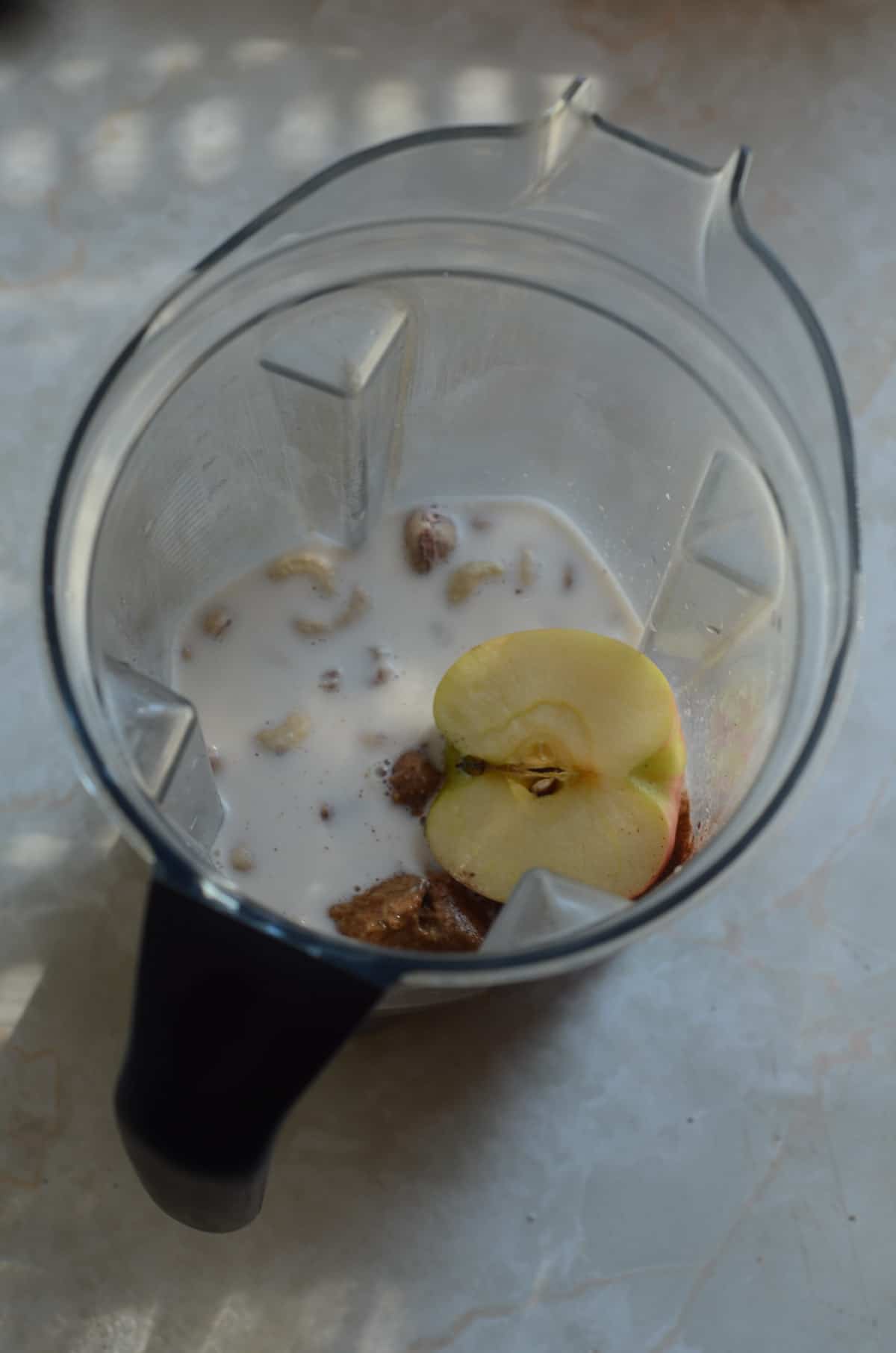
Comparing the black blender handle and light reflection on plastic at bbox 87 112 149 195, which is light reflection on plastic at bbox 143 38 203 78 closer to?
light reflection on plastic at bbox 87 112 149 195

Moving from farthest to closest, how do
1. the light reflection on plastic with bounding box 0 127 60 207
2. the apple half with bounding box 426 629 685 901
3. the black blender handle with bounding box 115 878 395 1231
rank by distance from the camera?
the light reflection on plastic with bounding box 0 127 60 207, the apple half with bounding box 426 629 685 901, the black blender handle with bounding box 115 878 395 1231

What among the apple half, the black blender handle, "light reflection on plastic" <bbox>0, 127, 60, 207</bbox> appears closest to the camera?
the black blender handle

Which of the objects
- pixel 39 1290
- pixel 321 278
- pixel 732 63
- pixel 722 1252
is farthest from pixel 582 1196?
pixel 732 63

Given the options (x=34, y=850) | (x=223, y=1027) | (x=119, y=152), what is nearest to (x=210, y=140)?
(x=119, y=152)

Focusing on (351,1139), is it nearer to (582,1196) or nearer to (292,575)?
(582,1196)

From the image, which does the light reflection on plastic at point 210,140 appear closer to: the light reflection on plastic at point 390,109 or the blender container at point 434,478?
the light reflection on plastic at point 390,109

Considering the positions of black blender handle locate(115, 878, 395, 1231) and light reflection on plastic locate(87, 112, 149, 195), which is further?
light reflection on plastic locate(87, 112, 149, 195)

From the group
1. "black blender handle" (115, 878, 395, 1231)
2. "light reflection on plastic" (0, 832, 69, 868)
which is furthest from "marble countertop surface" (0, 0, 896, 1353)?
"black blender handle" (115, 878, 395, 1231)

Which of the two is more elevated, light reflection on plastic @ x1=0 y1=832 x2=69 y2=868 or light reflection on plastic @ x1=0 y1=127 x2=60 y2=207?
light reflection on plastic @ x1=0 y1=127 x2=60 y2=207
